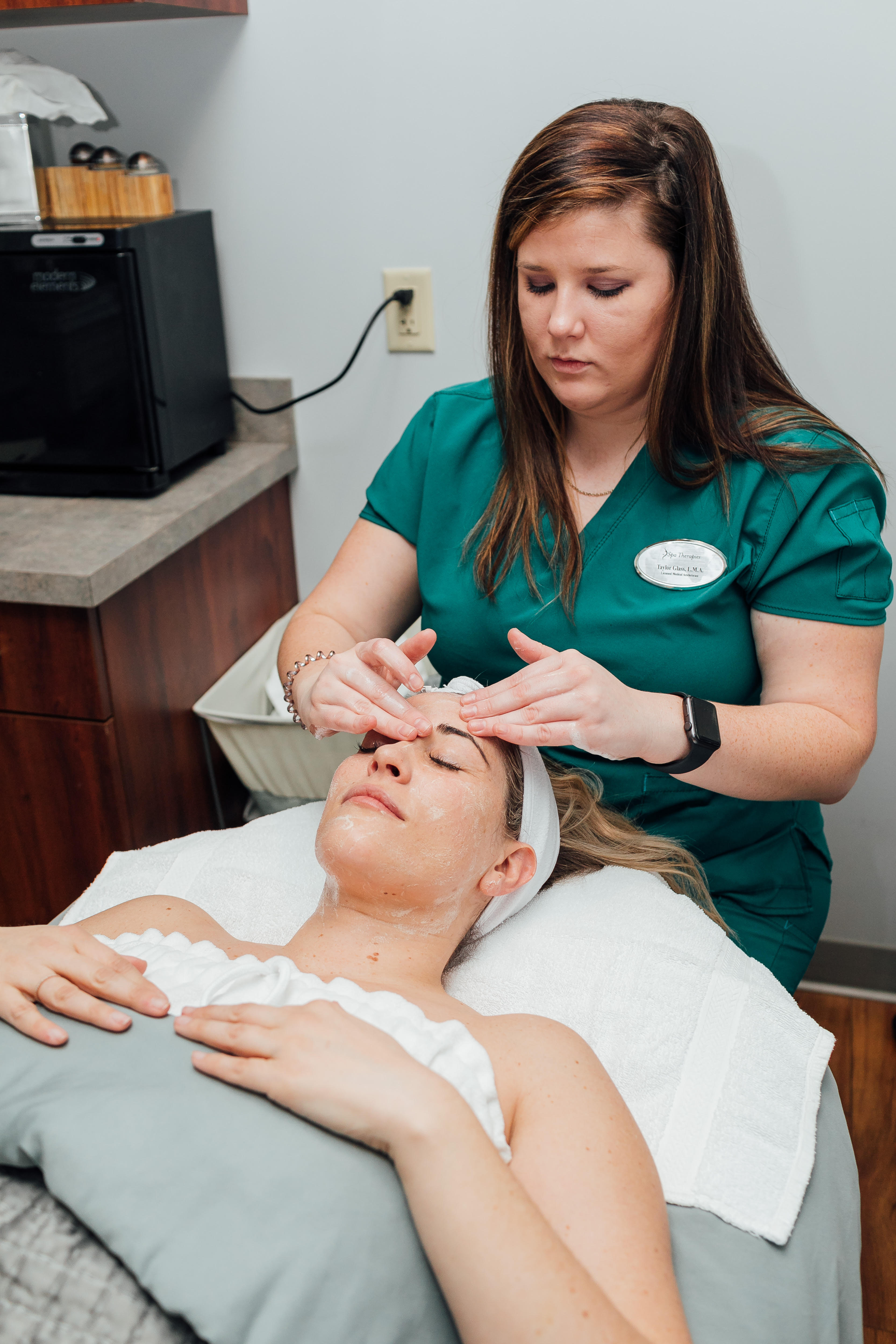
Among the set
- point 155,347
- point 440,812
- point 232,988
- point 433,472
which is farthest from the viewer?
point 155,347

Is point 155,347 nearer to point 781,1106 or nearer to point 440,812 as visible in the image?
point 440,812

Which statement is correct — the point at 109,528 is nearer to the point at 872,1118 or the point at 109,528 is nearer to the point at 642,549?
the point at 642,549

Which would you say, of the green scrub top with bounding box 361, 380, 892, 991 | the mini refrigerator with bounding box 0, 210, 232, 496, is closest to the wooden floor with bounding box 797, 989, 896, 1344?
the green scrub top with bounding box 361, 380, 892, 991

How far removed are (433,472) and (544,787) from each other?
48cm

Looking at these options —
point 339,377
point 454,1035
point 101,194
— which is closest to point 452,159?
point 339,377

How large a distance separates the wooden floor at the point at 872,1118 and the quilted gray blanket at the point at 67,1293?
1.09 metres

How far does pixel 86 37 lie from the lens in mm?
1851

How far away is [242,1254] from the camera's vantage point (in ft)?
2.42

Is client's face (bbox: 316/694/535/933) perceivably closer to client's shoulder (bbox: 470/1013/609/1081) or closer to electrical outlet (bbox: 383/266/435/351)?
client's shoulder (bbox: 470/1013/609/1081)

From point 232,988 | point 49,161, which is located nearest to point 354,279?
point 49,161

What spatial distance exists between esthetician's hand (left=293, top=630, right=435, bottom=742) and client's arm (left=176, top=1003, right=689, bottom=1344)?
320 mm

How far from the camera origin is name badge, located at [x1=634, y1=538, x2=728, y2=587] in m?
1.24

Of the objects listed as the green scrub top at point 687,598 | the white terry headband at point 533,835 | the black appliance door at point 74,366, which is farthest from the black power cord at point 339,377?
the white terry headband at point 533,835

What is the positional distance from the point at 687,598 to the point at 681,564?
0.04 meters
